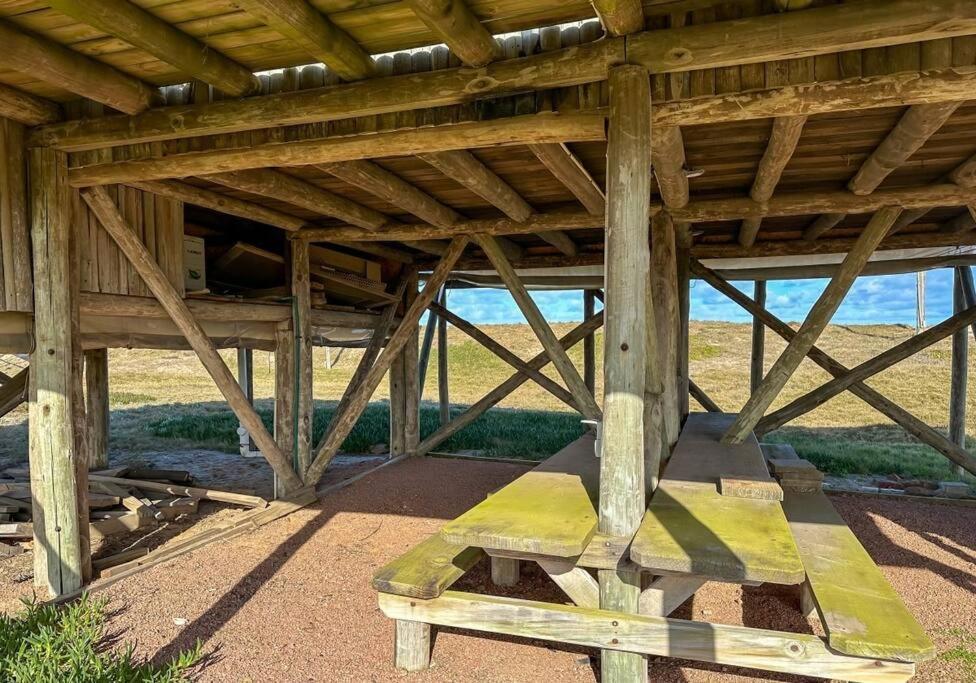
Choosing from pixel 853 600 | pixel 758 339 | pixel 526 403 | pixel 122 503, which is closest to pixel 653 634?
pixel 853 600

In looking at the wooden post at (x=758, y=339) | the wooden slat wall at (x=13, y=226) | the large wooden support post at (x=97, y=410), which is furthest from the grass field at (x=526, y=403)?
the wooden slat wall at (x=13, y=226)

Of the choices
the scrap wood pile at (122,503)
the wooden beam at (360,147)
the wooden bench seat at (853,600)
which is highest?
the wooden beam at (360,147)

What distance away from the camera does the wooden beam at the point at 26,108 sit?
377 cm

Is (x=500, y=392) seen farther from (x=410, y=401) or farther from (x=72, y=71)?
(x=72, y=71)

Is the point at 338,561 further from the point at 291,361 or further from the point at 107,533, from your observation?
the point at 291,361

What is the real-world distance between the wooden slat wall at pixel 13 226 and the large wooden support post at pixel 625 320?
3.81m

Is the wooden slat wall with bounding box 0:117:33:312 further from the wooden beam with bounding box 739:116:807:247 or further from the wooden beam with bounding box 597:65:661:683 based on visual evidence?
the wooden beam with bounding box 739:116:807:247

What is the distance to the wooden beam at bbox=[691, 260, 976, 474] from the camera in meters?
7.05

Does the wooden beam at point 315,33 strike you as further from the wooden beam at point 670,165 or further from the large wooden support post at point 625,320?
the wooden beam at point 670,165

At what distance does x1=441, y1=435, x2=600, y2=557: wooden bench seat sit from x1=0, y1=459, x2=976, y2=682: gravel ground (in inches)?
35.4

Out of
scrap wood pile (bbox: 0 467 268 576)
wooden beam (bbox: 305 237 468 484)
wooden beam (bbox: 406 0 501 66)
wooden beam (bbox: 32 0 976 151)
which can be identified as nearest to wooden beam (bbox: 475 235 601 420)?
wooden beam (bbox: 305 237 468 484)

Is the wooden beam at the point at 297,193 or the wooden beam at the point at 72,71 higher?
the wooden beam at the point at 72,71

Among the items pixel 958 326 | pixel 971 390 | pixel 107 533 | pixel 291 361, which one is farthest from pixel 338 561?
pixel 971 390

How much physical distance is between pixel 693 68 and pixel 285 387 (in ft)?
17.5
